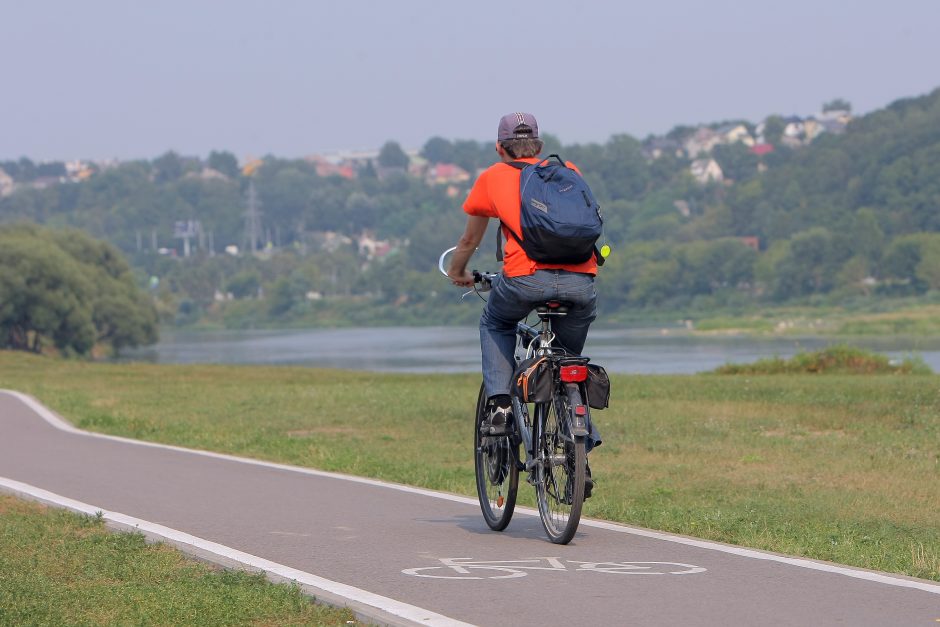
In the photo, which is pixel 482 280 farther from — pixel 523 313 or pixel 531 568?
pixel 531 568

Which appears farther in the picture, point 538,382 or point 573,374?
point 538,382

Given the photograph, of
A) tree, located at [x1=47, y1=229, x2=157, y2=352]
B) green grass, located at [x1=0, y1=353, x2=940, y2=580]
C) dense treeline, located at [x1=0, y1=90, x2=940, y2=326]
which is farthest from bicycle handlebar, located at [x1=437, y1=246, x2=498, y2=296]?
dense treeline, located at [x1=0, y1=90, x2=940, y2=326]

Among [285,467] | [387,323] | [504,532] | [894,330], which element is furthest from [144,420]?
[387,323]

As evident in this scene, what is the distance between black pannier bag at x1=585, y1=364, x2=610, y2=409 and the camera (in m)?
7.16

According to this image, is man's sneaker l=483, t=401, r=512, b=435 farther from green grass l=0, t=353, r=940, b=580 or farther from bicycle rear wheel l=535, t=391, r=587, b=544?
green grass l=0, t=353, r=940, b=580

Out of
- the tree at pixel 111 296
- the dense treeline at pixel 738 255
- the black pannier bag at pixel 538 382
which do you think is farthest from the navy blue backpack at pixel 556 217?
the dense treeline at pixel 738 255

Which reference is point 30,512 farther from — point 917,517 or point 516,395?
point 917,517

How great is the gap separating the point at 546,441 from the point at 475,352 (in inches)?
2637

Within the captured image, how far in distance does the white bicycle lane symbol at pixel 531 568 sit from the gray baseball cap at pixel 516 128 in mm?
2061

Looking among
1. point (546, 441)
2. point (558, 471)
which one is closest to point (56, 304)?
point (546, 441)

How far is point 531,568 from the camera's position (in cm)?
664

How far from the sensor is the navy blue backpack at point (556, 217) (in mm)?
7102

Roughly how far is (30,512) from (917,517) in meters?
5.11

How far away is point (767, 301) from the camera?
420 feet
